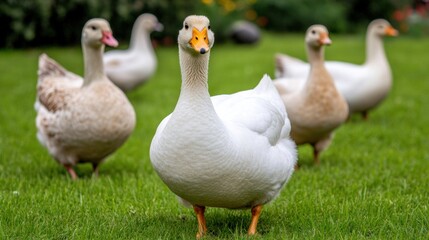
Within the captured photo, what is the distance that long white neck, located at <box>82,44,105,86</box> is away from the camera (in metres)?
5.89

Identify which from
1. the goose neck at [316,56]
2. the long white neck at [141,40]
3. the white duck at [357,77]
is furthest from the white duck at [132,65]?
the goose neck at [316,56]

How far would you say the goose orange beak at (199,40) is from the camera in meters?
3.36

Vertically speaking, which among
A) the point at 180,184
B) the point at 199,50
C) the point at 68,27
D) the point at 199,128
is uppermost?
the point at 199,50

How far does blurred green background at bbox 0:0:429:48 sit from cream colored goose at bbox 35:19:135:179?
6.60m

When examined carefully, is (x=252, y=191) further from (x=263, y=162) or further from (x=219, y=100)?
(x=219, y=100)

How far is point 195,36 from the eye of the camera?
11.2 ft

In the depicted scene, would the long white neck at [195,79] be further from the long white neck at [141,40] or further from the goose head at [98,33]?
the long white neck at [141,40]

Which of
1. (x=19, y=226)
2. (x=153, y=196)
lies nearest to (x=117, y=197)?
(x=153, y=196)

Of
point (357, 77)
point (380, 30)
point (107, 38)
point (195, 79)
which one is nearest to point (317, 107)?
point (107, 38)

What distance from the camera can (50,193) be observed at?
485 centimetres

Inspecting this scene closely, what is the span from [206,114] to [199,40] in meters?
0.40

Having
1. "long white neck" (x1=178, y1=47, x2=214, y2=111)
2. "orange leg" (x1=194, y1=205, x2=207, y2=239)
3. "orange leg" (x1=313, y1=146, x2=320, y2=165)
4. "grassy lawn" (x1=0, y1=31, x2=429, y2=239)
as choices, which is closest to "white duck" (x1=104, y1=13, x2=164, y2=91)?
"grassy lawn" (x1=0, y1=31, x2=429, y2=239)

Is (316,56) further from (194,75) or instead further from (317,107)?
(194,75)

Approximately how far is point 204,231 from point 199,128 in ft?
2.49
